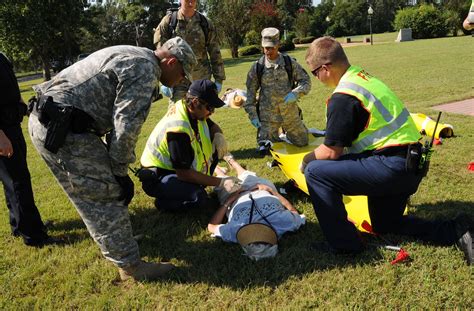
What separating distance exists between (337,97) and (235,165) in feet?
7.40

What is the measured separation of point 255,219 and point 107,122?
140 centimetres

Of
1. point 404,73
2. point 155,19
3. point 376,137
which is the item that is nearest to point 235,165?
point 376,137

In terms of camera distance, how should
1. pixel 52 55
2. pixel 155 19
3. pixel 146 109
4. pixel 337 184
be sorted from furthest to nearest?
pixel 155 19, pixel 52 55, pixel 337 184, pixel 146 109

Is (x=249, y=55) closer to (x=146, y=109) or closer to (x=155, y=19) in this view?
(x=155, y=19)

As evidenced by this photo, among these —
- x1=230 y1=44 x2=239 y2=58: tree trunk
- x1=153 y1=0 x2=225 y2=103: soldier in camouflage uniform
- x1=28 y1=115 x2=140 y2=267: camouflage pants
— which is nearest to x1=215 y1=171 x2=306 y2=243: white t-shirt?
x1=28 y1=115 x2=140 y2=267: camouflage pants

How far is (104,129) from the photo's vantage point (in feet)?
8.77

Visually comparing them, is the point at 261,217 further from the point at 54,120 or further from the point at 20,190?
the point at 20,190

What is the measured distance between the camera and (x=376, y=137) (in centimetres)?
278

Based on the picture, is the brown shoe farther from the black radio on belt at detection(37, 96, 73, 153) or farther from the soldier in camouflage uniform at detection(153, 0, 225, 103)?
the soldier in camouflage uniform at detection(153, 0, 225, 103)

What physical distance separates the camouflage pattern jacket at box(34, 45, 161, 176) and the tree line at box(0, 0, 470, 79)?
2466cm

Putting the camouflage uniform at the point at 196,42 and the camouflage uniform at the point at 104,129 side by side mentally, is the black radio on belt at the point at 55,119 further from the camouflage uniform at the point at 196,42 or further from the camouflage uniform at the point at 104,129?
the camouflage uniform at the point at 196,42

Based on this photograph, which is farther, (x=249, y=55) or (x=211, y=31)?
(x=249, y=55)

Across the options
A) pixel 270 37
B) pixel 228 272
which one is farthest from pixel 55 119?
pixel 270 37

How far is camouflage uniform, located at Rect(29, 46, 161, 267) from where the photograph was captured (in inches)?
95.3
